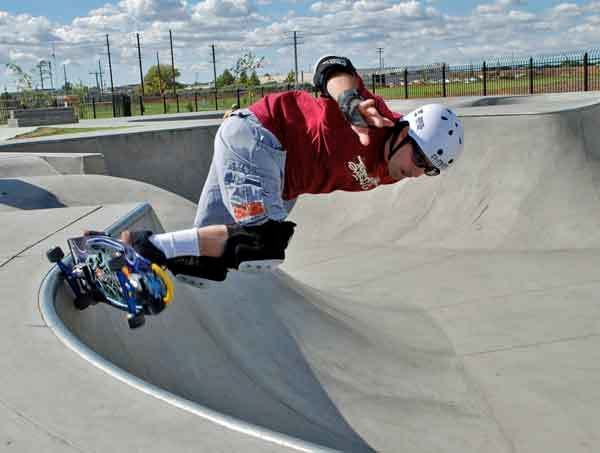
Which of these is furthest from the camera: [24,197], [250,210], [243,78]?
[243,78]

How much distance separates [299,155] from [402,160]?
546mm

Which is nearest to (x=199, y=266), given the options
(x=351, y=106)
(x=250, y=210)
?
(x=250, y=210)

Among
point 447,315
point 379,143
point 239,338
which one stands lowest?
point 447,315

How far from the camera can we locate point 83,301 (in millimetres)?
3586

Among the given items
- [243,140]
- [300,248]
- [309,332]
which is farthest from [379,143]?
[300,248]

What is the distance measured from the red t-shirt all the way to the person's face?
0.11 ft

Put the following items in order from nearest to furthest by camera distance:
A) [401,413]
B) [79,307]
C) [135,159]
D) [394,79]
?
1. [79,307]
2. [401,413]
3. [135,159]
4. [394,79]

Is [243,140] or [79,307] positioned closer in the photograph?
[243,140]

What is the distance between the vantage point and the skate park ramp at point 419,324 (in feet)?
12.3

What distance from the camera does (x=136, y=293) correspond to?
11.2ft

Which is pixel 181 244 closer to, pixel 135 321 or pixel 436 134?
pixel 135 321

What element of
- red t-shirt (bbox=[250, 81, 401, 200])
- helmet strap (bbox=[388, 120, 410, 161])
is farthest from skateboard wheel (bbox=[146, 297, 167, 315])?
helmet strap (bbox=[388, 120, 410, 161])

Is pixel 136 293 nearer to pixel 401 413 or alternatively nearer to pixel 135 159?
pixel 401 413

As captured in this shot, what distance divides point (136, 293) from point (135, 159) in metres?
9.91
